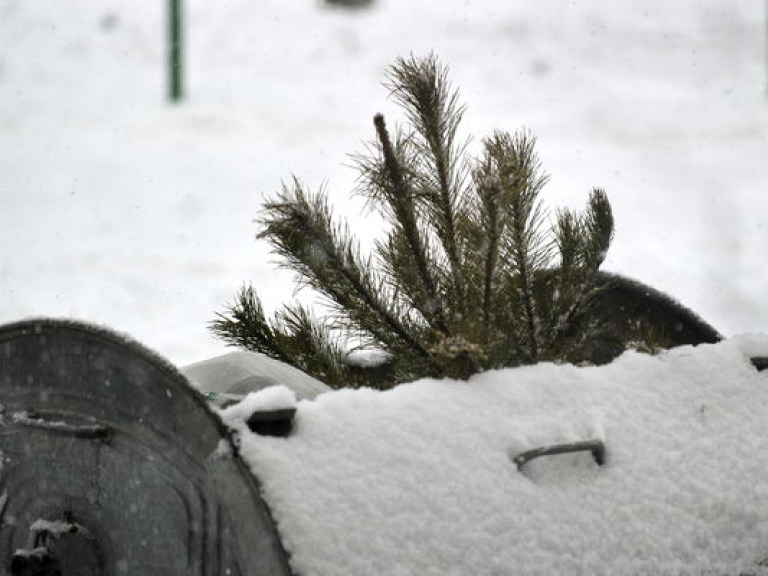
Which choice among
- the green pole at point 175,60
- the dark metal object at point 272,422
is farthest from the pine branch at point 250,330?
the green pole at point 175,60

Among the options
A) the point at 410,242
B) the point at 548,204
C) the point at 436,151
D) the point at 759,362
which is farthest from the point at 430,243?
the point at 548,204

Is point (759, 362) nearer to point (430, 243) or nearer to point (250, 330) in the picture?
point (430, 243)

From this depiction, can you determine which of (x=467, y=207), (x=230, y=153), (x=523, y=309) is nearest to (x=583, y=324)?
(x=523, y=309)

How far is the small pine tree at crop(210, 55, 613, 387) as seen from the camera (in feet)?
6.37

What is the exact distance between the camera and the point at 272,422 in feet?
4.53

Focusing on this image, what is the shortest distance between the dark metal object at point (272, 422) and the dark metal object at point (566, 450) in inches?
14.5

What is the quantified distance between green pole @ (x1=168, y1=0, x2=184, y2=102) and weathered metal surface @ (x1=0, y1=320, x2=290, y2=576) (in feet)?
19.0

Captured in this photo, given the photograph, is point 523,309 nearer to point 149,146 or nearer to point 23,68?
point 149,146

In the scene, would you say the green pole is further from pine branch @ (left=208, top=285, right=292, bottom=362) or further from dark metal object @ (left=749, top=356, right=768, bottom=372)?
dark metal object @ (left=749, top=356, right=768, bottom=372)

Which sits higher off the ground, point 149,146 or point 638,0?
point 638,0

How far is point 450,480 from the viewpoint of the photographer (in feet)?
4.75

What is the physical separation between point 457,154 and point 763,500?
2.96ft

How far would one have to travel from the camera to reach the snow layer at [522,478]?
4.44 ft

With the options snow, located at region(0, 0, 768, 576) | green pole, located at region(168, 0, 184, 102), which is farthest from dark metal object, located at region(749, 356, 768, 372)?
green pole, located at region(168, 0, 184, 102)
